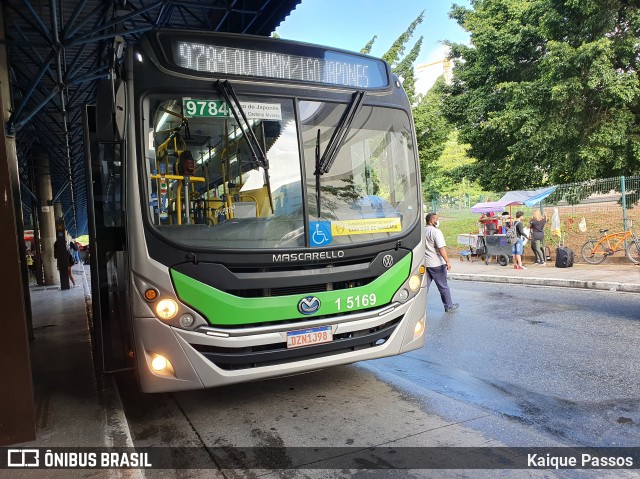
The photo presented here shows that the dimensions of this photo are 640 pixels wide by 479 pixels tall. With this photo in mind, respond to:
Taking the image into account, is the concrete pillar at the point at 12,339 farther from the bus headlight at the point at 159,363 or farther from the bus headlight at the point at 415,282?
the bus headlight at the point at 415,282

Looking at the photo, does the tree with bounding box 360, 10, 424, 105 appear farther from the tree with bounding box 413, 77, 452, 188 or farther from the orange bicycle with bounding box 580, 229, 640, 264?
the orange bicycle with bounding box 580, 229, 640, 264

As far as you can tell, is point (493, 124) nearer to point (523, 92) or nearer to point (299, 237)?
point (523, 92)

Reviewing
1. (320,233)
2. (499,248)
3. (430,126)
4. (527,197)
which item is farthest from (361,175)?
(430,126)

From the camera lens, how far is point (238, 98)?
13.7 feet

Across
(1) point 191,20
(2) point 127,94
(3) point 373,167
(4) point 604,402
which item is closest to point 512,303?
(4) point 604,402

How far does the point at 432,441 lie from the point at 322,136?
2.72 meters

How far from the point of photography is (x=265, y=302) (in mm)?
3971

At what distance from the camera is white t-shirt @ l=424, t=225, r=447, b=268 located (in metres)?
8.75

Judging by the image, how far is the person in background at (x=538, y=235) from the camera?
15430mm

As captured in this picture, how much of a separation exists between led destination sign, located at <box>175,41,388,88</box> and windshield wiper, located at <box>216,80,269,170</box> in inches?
7.1

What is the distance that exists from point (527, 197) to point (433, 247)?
32.7 ft

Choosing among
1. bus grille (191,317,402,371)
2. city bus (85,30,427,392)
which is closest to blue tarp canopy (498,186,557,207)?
city bus (85,30,427,392)

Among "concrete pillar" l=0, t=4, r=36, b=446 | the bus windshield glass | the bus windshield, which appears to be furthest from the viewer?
the bus windshield glass

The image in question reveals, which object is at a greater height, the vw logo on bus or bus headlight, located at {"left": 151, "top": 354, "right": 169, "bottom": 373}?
the vw logo on bus
